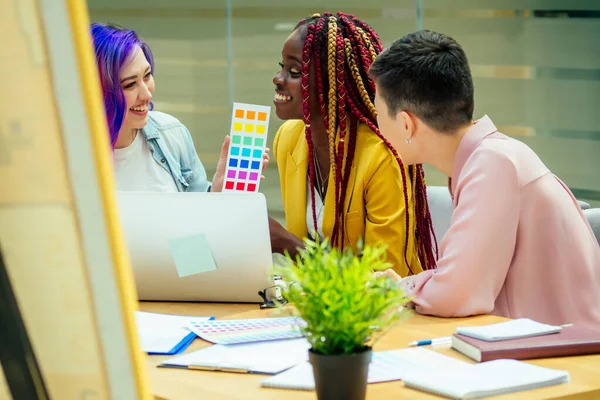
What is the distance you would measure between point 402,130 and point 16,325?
184cm

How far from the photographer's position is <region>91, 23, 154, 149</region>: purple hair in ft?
8.88

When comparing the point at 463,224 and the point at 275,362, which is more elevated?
the point at 463,224

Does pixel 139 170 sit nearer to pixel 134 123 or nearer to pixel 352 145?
pixel 134 123

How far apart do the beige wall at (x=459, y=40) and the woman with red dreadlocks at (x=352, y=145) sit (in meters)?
2.01

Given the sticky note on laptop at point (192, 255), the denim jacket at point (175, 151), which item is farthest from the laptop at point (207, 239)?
the denim jacket at point (175, 151)

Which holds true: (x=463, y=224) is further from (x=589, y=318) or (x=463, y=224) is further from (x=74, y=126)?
(x=74, y=126)

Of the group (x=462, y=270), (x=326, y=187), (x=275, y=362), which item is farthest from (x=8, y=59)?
(x=326, y=187)

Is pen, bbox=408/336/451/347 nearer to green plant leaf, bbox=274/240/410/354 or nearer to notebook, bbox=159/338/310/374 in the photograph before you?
notebook, bbox=159/338/310/374

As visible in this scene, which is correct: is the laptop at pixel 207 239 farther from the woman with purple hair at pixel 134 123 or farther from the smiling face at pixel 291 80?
the smiling face at pixel 291 80

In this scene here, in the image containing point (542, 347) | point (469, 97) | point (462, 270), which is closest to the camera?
point (542, 347)

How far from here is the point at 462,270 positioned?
189 centimetres

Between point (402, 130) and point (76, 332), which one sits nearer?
point (76, 332)

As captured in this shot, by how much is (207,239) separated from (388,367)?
68 cm

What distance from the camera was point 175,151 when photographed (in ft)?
9.67
